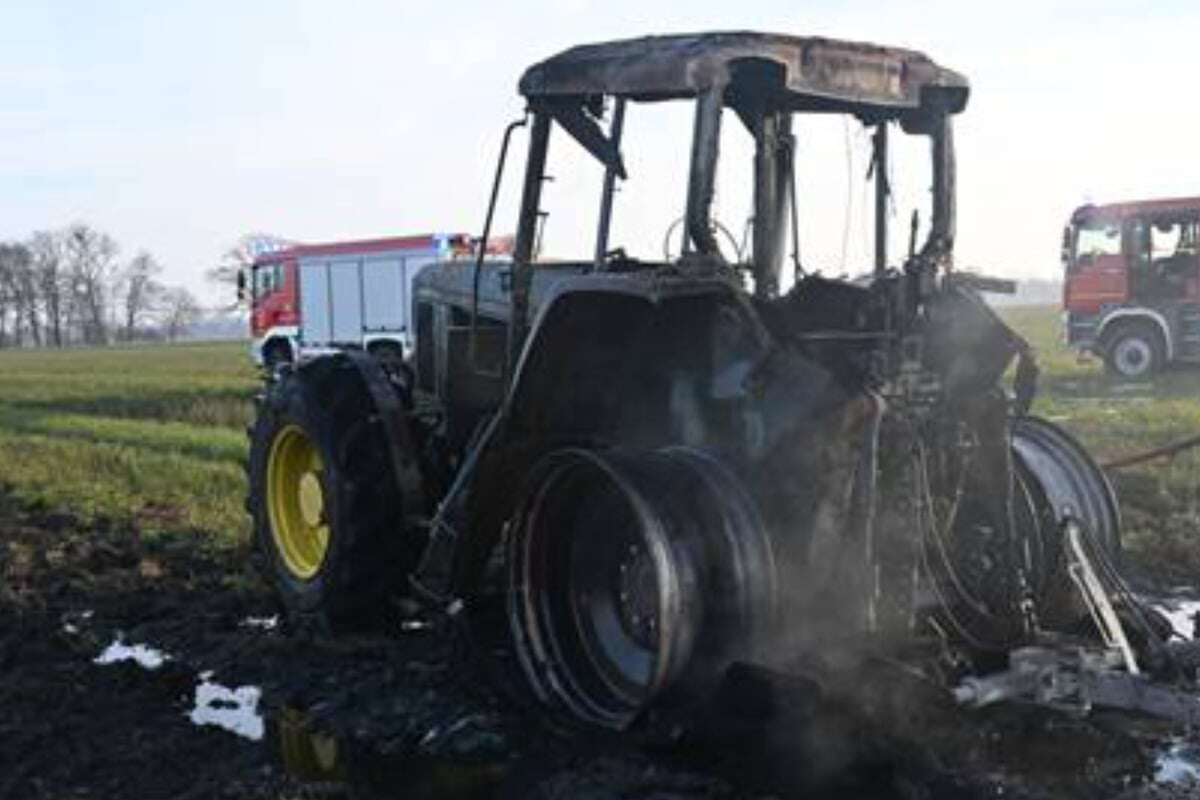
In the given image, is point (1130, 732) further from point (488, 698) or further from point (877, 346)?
point (488, 698)

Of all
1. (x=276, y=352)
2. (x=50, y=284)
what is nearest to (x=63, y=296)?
(x=50, y=284)

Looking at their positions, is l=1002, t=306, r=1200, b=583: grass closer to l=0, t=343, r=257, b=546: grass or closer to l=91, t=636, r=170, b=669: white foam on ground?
l=91, t=636, r=170, b=669: white foam on ground

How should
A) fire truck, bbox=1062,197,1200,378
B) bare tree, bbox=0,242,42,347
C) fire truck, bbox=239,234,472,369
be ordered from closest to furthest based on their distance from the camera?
fire truck, bbox=1062,197,1200,378, fire truck, bbox=239,234,472,369, bare tree, bbox=0,242,42,347

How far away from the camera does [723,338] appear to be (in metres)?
5.45

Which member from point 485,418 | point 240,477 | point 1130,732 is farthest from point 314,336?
point 1130,732

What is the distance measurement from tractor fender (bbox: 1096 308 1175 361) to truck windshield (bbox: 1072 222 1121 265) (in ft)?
3.56

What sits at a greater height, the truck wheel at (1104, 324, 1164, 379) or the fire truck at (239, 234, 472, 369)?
the fire truck at (239, 234, 472, 369)

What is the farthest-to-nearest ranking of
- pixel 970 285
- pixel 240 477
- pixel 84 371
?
pixel 84 371 → pixel 240 477 → pixel 970 285

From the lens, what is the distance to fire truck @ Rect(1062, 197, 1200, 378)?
25.3 meters

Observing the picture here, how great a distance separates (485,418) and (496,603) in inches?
35.7

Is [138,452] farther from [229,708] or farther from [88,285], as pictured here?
[88,285]

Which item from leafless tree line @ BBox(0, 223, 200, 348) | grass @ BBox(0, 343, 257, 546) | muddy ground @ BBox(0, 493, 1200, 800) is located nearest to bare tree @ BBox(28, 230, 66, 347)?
leafless tree line @ BBox(0, 223, 200, 348)

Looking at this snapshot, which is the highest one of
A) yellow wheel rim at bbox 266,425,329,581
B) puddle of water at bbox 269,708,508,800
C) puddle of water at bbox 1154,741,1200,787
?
yellow wheel rim at bbox 266,425,329,581

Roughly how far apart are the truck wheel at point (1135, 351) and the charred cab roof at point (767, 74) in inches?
825
